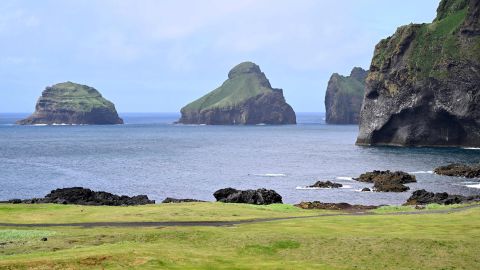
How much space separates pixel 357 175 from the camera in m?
125

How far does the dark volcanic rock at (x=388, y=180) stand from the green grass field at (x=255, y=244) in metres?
43.4

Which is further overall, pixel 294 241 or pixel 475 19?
pixel 475 19

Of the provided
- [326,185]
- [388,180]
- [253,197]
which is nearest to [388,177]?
[388,180]

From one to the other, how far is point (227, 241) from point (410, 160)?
119023 millimetres

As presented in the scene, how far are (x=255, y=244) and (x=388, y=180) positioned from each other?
73283mm

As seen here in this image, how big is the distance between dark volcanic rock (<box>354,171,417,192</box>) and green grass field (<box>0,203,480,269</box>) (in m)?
43.4

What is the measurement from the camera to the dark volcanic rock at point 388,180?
100188mm

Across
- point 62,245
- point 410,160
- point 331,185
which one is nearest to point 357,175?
point 331,185

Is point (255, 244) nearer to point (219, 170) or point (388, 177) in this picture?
point (388, 177)

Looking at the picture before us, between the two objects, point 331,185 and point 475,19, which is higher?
point 475,19

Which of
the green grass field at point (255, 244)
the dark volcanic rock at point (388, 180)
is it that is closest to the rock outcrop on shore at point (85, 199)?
A: the green grass field at point (255, 244)

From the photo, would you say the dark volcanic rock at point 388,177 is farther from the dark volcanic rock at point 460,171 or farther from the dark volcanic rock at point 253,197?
the dark volcanic rock at point 253,197

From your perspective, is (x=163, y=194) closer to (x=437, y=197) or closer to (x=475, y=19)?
(x=437, y=197)

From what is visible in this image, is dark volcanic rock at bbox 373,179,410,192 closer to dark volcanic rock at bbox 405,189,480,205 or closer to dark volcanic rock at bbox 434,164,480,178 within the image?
dark volcanic rock at bbox 405,189,480,205
